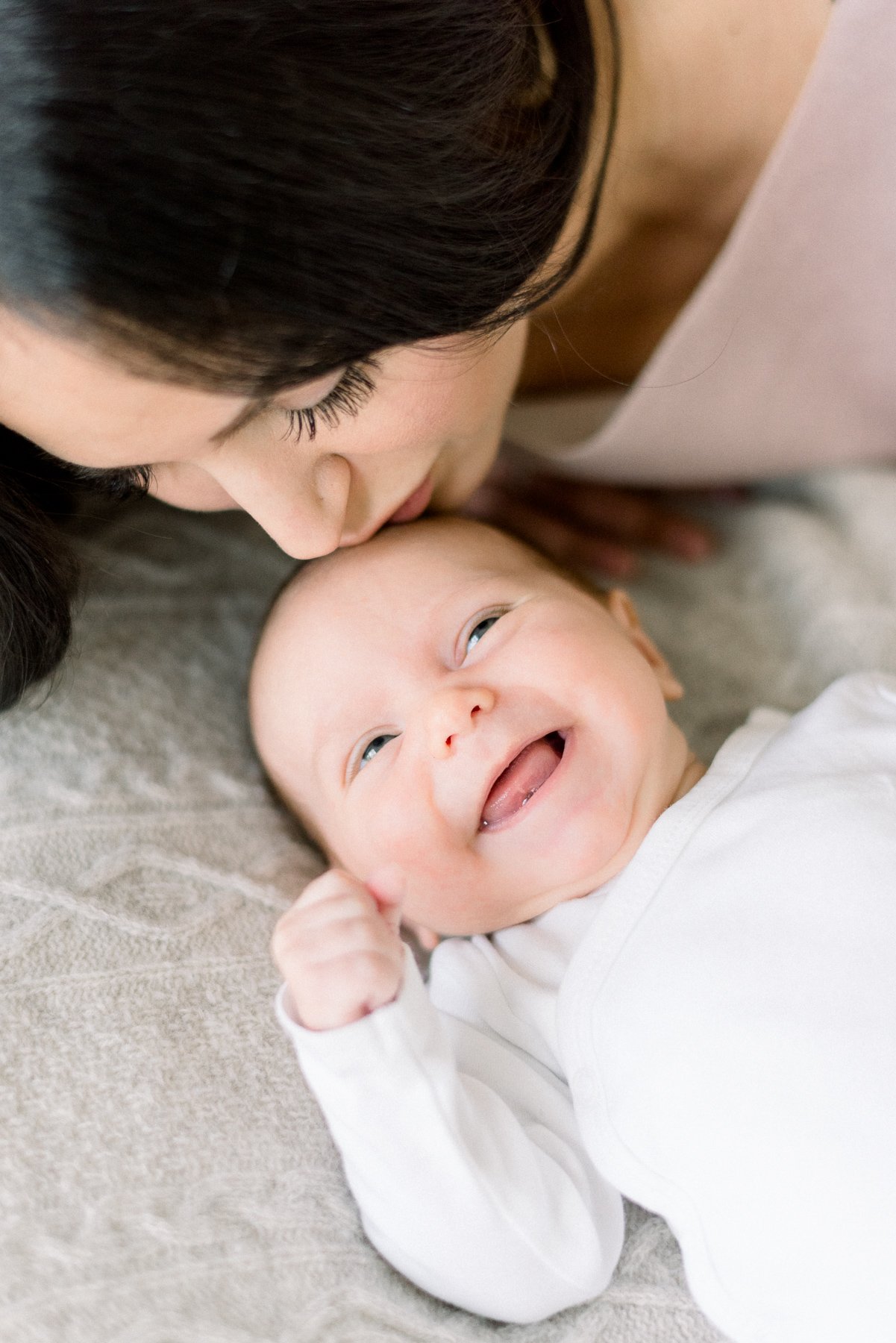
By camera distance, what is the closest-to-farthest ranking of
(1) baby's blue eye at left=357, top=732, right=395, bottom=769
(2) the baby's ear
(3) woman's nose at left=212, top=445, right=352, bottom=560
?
(3) woman's nose at left=212, top=445, right=352, bottom=560 → (1) baby's blue eye at left=357, top=732, right=395, bottom=769 → (2) the baby's ear

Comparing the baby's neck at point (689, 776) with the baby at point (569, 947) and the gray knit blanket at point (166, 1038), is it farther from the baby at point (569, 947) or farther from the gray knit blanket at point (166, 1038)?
the gray knit blanket at point (166, 1038)

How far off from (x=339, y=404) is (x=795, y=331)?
31.4 inches

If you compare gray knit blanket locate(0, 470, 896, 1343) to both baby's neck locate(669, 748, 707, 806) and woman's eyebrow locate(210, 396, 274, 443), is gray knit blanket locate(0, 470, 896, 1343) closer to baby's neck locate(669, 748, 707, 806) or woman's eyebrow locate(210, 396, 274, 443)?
baby's neck locate(669, 748, 707, 806)

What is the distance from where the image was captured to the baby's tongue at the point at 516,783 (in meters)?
1.02

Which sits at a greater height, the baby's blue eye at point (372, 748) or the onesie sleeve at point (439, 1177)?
the baby's blue eye at point (372, 748)

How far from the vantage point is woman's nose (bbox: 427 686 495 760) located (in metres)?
0.97

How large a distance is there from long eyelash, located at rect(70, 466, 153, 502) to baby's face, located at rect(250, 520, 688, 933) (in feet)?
0.70

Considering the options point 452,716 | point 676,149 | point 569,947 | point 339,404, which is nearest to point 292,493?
point 339,404

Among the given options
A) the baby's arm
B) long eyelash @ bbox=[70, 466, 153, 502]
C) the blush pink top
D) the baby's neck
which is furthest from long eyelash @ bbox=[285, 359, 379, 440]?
the blush pink top

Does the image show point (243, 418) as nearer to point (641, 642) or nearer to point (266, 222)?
point (266, 222)

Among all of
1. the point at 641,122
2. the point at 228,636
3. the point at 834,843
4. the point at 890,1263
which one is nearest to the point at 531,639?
the point at 834,843

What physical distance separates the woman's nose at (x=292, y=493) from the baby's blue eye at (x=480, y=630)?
16cm

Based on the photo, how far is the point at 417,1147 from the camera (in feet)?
2.72

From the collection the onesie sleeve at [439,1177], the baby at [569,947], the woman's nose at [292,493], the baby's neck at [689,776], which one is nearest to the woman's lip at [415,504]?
the baby at [569,947]
